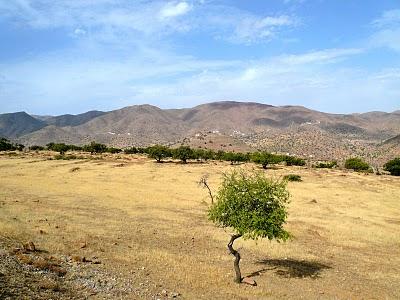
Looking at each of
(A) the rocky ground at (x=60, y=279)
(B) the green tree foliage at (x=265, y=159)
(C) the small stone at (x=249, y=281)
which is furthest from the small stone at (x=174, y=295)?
(B) the green tree foliage at (x=265, y=159)

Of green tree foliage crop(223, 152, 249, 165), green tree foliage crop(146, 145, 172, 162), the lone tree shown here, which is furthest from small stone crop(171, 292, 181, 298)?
green tree foliage crop(223, 152, 249, 165)

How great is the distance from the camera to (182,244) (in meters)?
34.0

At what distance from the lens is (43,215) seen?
3975 centimetres

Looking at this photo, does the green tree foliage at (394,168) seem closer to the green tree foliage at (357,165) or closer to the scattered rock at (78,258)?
the green tree foliage at (357,165)

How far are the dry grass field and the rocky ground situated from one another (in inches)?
3.8

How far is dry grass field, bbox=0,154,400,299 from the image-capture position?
23938mm

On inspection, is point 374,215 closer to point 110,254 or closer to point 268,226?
point 268,226

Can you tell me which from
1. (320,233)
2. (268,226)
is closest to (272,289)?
(268,226)

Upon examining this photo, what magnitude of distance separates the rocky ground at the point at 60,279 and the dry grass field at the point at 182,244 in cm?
10

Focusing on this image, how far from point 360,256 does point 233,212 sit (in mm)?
14102

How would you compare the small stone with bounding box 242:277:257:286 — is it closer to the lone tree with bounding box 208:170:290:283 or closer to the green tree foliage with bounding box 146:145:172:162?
the lone tree with bounding box 208:170:290:283

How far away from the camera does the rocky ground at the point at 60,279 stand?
19.7 metres

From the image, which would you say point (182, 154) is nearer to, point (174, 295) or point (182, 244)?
point (182, 244)

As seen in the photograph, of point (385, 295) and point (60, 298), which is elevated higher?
point (60, 298)
